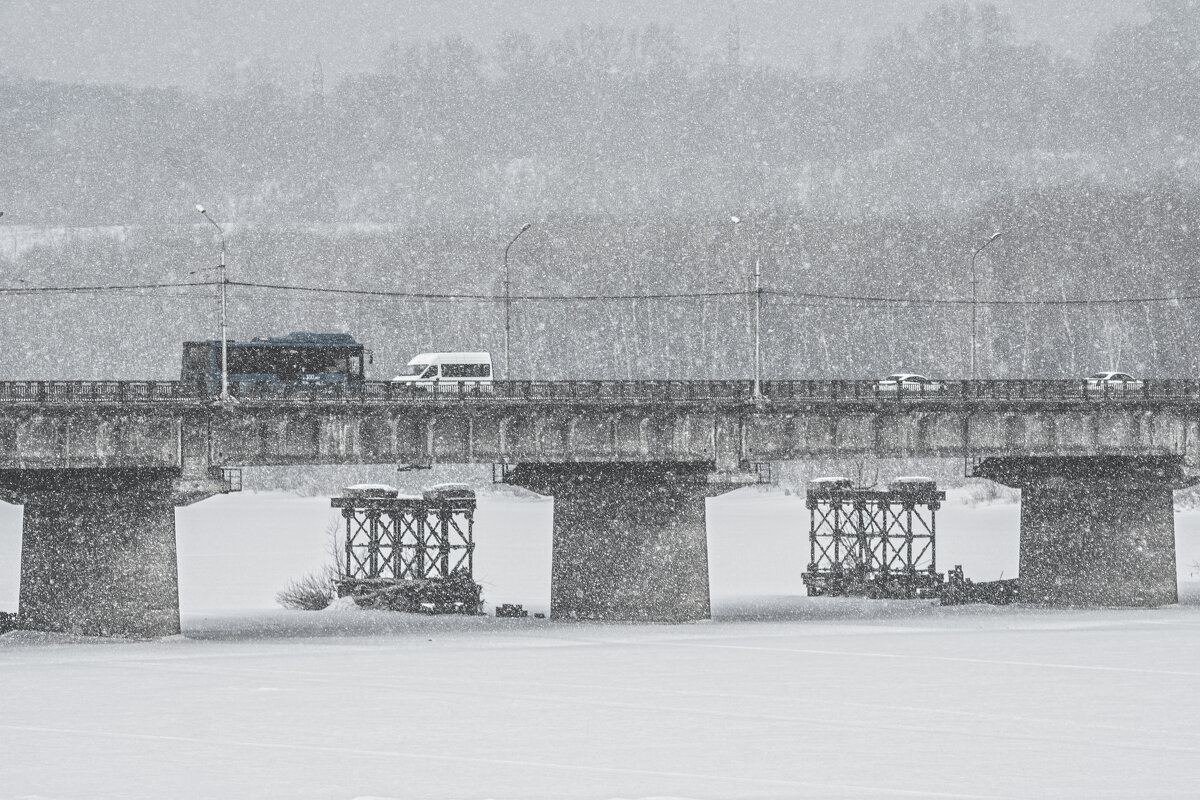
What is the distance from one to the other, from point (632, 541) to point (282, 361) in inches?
639

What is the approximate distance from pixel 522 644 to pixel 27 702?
22489mm

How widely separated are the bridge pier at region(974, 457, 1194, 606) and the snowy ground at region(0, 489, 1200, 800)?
233 inches

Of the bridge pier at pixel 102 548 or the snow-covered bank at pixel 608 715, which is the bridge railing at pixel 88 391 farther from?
the snow-covered bank at pixel 608 715

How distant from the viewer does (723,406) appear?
75562 millimetres

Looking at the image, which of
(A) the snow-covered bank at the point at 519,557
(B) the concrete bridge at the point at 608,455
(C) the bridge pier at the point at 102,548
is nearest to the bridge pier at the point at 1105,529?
(B) the concrete bridge at the point at 608,455

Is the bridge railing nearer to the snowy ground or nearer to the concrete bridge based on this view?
the concrete bridge

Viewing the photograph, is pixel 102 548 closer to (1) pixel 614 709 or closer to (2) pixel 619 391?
(2) pixel 619 391

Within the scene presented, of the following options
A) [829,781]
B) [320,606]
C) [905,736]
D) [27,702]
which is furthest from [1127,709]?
[320,606]

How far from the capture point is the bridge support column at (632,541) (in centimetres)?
7475

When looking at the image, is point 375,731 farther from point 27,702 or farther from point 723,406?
A: point 723,406

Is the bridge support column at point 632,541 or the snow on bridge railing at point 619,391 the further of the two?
the bridge support column at point 632,541

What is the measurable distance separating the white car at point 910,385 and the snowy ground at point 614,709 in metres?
9.79

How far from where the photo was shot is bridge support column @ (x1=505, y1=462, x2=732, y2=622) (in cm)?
7475

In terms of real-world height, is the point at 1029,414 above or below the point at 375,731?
above
